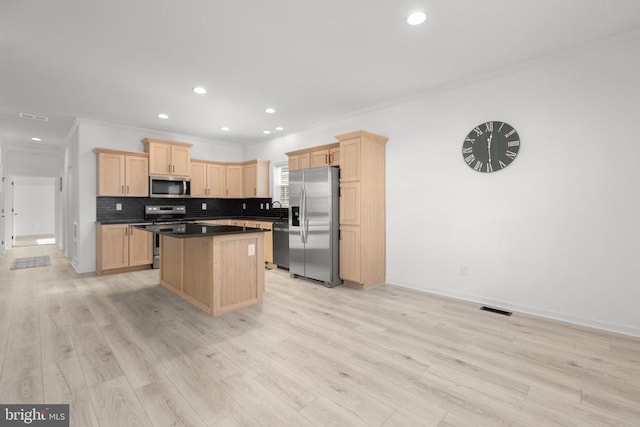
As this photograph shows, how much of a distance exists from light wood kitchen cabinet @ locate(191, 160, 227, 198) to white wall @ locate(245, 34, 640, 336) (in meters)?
4.36

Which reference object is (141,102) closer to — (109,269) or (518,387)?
(109,269)

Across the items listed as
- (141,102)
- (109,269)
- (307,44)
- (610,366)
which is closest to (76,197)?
(109,269)

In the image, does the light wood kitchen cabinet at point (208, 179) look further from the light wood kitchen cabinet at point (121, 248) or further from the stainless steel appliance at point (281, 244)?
the stainless steel appliance at point (281, 244)

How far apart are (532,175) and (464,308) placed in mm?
1711

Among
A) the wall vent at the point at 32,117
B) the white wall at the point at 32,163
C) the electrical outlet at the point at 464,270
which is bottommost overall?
the electrical outlet at the point at 464,270

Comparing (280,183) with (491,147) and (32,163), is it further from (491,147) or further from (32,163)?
(32,163)

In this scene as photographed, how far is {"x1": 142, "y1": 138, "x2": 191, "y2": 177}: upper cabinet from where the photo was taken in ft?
19.2

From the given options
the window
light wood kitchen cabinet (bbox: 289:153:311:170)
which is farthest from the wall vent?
light wood kitchen cabinet (bbox: 289:153:311:170)

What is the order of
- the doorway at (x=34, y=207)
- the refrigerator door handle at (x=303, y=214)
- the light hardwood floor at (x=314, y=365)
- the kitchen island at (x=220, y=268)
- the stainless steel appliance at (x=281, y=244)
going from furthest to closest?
the doorway at (x=34, y=207), the stainless steel appliance at (x=281, y=244), the refrigerator door handle at (x=303, y=214), the kitchen island at (x=220, y=268), the light hardwood floor at (x=314, y=365)

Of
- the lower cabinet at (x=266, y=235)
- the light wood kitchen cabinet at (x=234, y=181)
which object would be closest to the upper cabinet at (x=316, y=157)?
the lower cabinet at (x=266, y=235)

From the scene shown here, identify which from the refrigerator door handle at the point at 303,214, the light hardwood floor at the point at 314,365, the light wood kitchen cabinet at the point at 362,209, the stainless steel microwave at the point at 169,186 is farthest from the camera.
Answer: the stainless steel microwave at the point at 169,186

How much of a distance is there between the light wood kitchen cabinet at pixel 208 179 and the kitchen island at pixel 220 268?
2906 millimetres

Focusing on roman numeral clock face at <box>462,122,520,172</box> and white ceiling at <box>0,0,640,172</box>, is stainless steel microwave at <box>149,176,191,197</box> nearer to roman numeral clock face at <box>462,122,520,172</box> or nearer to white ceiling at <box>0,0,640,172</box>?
white ceiling at <box>0,0,640,172</box>

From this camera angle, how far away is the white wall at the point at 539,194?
2873mm
